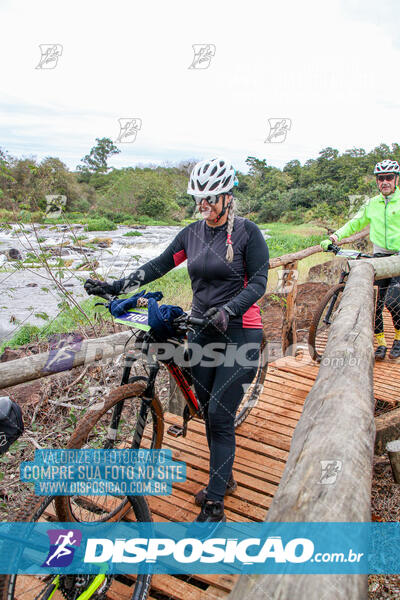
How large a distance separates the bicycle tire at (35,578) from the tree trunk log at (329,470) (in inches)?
40.1

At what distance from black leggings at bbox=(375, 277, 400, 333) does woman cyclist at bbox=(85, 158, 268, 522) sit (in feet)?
7.82

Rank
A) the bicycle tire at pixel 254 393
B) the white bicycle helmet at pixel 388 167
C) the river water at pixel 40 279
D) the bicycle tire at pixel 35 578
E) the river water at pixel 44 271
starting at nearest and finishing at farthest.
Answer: the bicycle tire at pixel 35 578 < the bicycle tire at pixel 254 393 < the white bicycle helmet at pixel 388 167 < the river water at pixel 44 271 < the river water at pixel 40 279

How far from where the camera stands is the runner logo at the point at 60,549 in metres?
1.78

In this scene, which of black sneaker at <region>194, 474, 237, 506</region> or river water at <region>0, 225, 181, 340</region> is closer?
black sneaker at <region>194, 474, 237, 506</region>

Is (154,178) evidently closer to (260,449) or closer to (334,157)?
(334,157)

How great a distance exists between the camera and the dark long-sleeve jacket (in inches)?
85.6

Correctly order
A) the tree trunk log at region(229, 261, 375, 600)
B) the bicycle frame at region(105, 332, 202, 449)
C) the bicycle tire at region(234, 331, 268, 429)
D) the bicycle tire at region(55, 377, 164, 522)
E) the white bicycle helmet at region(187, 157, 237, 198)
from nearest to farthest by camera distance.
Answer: the tree trunk log at region(229, 261, 375, 600)
the bicycle tire at region(55, 377, 164, 522)
the bicycle frame at region(105, 332, 202, 449)
the white bicycle helmet at region(187, 157, 237, 198)
the bicycle tire at region(234, 331, 268, 429)

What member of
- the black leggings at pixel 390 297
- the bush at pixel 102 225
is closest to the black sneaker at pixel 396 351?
the black leggings at pixel 390 297

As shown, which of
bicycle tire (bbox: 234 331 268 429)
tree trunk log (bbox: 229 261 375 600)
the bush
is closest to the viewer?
tree trunk log (bbox: 229 261 375 600)

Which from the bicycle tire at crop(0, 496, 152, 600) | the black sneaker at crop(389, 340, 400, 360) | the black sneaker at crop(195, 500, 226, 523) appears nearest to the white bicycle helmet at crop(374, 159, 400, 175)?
the black sneaker at crop(389, 340, 400, 360)

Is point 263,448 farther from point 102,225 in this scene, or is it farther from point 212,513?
point 102,225

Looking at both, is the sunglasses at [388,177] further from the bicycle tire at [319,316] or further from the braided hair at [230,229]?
the braided hair at [230,229]

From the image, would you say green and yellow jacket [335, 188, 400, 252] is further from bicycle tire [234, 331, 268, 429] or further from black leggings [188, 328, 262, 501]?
black leggings [188, 328, 262, 501]

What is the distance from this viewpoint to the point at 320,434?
3.82 ft
